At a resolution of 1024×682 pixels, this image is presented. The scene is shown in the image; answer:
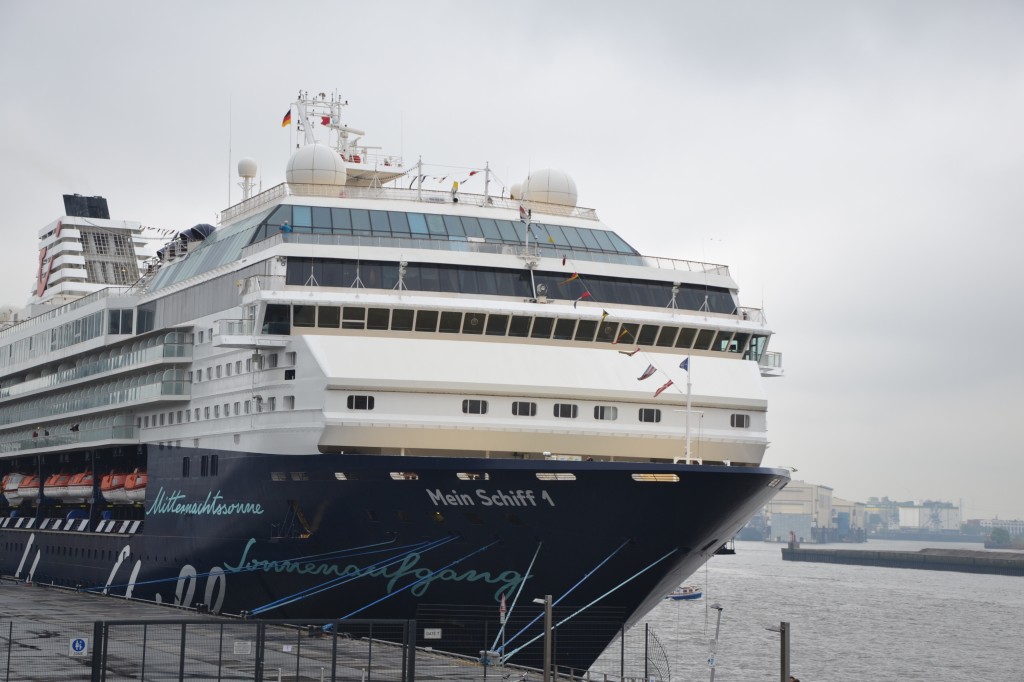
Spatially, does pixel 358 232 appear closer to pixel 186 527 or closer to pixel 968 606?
pixel 186 527

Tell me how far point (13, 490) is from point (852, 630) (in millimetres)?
48919

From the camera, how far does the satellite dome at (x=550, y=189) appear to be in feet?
122

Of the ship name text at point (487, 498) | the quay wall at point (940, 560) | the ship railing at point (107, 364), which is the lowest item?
the quay wall at point (940, 560)

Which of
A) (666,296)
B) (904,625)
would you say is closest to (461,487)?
(666,296)

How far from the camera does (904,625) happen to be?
83.0 meters

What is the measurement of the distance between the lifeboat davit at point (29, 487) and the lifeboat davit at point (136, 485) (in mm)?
12489

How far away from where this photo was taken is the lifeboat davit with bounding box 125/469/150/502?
37875 millimetres

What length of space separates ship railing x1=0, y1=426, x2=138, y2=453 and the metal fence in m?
8.21

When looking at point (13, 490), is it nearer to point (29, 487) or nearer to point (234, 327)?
point (29, 487)

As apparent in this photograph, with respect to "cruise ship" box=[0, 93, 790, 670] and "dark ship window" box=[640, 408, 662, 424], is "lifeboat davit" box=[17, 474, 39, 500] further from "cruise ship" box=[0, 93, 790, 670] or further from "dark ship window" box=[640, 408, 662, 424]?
"dark ship window" box=[640, 408, 662, 424]

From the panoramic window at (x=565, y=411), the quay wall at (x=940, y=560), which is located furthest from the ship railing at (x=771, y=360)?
the quay wall at (x=940, y=560)

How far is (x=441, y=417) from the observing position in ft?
92.9

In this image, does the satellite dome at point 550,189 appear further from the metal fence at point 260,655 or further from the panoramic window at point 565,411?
the metal fence at point 260,655

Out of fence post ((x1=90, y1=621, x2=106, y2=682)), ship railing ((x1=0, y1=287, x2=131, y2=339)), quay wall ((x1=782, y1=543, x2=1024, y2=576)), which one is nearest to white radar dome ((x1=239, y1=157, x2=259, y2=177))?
ship railing ((x1=0, y1=287, x2=131, y2=339))
